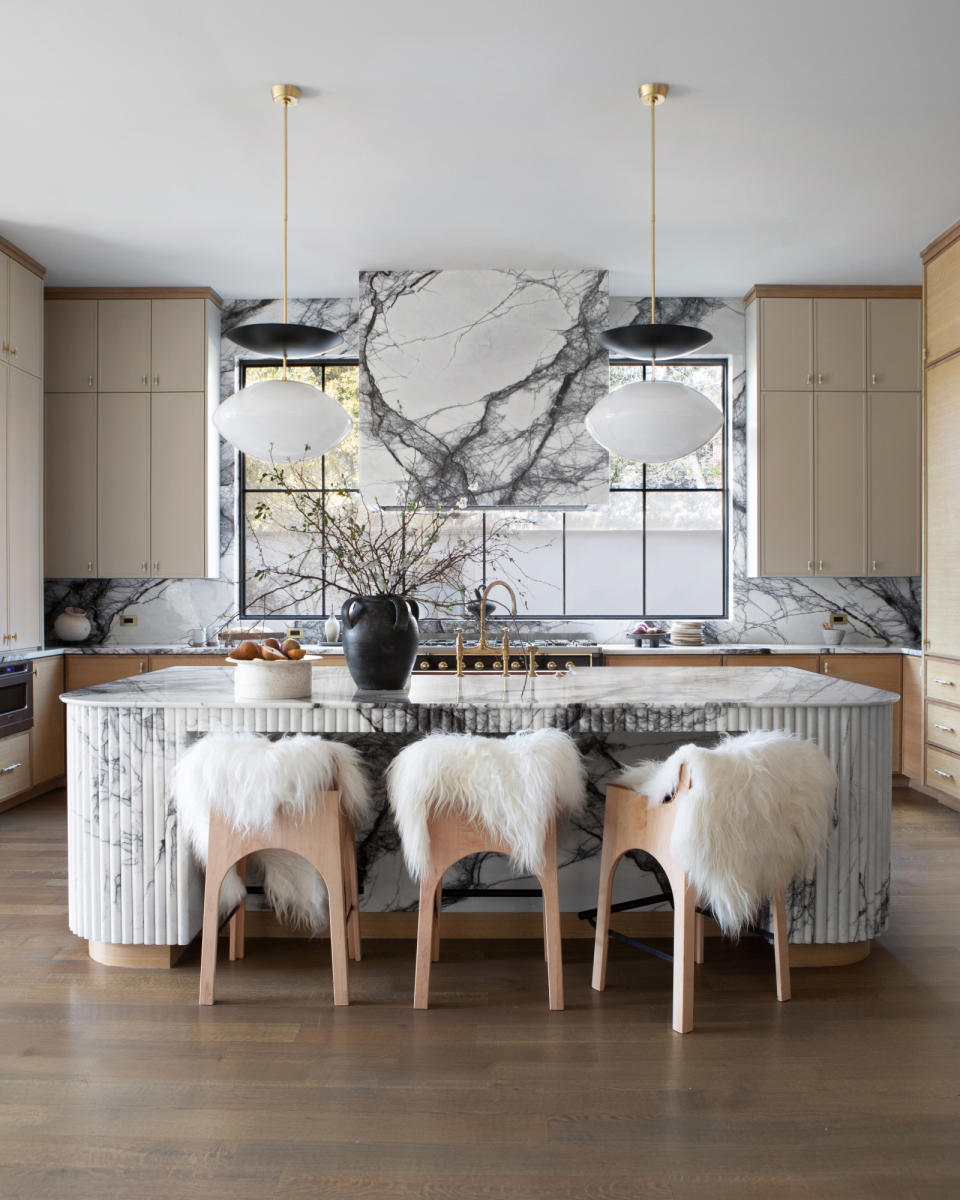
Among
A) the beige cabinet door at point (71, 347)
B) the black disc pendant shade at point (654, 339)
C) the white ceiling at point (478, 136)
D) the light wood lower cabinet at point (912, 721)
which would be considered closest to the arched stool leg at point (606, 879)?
the black disc pendant shade at point (654, 339)

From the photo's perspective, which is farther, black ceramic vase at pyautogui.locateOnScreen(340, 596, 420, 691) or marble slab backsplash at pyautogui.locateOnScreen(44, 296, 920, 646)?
marble slab backsplash at pyautogui.locateOnScreen(44, 296, 920, 646)

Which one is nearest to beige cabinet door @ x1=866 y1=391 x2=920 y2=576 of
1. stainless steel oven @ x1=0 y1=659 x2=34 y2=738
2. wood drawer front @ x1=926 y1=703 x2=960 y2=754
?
wood drawer front @ x1=926 y1=703 x2=960 y2=754

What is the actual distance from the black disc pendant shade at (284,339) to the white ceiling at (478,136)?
3.24ft

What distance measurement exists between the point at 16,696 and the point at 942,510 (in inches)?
185

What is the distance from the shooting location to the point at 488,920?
9.44 ft

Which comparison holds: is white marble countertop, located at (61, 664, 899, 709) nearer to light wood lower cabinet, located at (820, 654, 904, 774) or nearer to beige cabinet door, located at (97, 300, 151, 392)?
light wood lower cabinet, located at (820, 654, 904, 774)

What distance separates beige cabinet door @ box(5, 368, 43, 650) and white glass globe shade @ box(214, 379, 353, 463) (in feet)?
8.05

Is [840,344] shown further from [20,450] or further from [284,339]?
[20,450]

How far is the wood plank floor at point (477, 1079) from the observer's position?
167 centimetres

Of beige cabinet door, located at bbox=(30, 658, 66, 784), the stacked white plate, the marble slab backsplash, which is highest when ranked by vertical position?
the marble slab backsplash

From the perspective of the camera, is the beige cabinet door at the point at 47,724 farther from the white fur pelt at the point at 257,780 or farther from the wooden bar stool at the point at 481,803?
the wooden bar stool at the point at 481,803

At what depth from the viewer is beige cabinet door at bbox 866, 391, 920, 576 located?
536cm

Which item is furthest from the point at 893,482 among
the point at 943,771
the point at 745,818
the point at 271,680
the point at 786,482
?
the point at 271,680

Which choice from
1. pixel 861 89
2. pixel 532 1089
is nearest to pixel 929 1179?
pixel 532 1089
